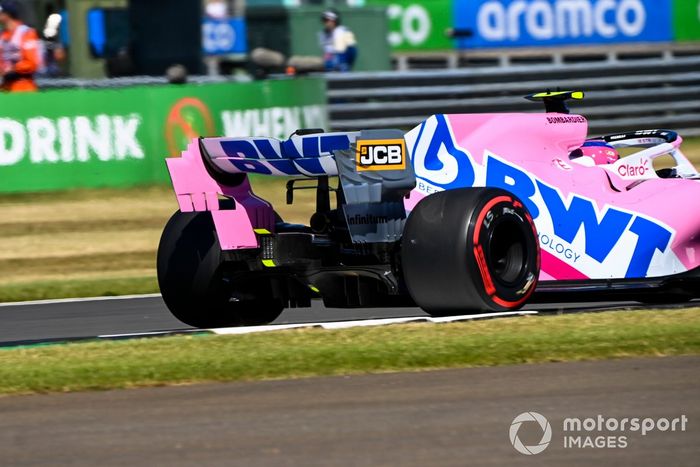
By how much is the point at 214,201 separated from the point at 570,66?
12544 millimetres

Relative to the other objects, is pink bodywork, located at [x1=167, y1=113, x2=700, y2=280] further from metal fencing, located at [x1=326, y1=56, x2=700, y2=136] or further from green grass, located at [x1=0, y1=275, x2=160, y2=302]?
metal fencing, located at [x1=326, y1=56, x2=700, y2=136]

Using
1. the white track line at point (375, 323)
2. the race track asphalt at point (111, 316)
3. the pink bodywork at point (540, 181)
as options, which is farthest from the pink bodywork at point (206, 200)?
A: the race track asphalt at point (111, 316)

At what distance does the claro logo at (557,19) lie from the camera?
981 inches

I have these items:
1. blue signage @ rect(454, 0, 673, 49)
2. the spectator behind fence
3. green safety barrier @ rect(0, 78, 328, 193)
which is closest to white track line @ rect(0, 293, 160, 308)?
green safety barrier @ rect(0, 78, 328, 193)

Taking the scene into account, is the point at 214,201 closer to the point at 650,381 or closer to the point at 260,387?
the point at 260,387

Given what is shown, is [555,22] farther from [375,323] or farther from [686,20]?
[375,323]

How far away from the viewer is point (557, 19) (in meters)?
25.0

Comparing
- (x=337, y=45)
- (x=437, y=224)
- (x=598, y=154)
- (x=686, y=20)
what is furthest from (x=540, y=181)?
(x=686, y=20)

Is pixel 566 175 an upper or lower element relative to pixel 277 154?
lower

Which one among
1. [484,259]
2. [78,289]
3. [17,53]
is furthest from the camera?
[17,53]

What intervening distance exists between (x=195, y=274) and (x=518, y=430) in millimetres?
3269

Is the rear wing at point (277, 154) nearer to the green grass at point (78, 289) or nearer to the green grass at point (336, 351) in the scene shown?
the green grass at point (336, 351)

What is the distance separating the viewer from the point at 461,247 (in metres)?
7.04

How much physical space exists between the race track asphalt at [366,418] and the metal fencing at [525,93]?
11.8 m
